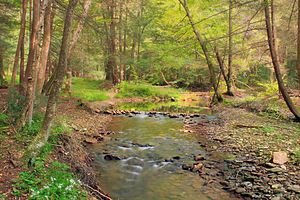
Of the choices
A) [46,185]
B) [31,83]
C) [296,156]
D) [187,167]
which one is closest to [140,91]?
[187,167]

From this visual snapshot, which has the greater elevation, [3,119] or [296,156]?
[3,119]

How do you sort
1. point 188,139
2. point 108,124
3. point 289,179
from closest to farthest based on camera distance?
point 289,179 → point 188,139 → point 108,124

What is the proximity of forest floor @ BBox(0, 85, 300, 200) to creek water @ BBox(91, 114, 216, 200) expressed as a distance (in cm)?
45

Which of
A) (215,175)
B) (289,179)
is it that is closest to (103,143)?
(215,175)

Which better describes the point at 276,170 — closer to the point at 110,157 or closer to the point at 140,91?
the point at 110,157

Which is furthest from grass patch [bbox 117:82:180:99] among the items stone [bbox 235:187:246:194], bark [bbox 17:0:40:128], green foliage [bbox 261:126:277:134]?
stone [bbox 235:187:246:194]

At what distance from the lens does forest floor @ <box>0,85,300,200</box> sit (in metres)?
6.07

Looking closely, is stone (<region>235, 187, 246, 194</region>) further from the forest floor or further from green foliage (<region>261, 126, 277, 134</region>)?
green foliage (<region>261, 126, 277, 134</region>)

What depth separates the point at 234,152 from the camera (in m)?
8.88

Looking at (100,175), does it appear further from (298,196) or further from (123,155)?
(298,196)

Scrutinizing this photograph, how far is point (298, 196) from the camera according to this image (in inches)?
227

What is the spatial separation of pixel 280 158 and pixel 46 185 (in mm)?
5668

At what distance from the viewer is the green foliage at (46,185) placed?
446 cm

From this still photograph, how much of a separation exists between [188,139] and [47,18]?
6566 mm
